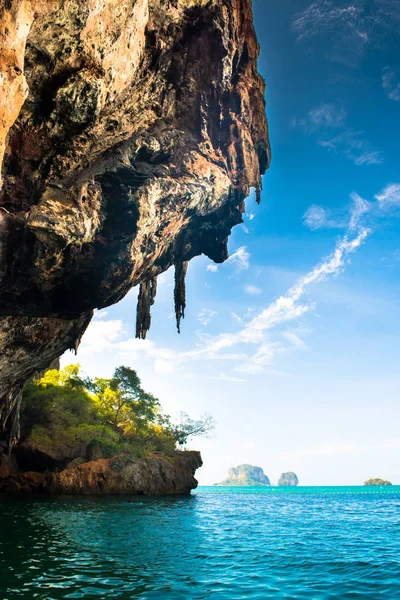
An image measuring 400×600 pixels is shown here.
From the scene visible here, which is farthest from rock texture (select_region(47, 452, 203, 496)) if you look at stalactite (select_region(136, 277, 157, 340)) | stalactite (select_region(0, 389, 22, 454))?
stalactite (select_region(136, 277, 157, 340))

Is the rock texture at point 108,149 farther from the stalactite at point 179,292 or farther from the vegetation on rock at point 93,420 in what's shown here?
the vegetation on rock at point 93,420

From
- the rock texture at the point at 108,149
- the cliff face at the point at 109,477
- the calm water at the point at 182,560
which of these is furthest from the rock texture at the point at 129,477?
the rock texture at the point at 108,149

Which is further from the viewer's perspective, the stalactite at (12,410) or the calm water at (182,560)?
the stalactite at (12,410)

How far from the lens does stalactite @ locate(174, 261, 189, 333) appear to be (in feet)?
74.1

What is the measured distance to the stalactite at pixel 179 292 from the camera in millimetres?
22578

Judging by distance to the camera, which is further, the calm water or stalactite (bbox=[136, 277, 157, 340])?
stalactite (bbox=[136, 277, 157, 340])

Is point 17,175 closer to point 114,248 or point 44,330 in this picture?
point 114,248

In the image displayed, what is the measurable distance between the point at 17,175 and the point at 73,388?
42.1 metres

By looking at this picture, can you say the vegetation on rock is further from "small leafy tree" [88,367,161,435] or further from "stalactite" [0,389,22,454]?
"stalactite" [0,389,22,454]

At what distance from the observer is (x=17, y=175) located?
1190 centimetres

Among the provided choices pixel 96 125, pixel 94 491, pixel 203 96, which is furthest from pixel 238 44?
pixel 94 491

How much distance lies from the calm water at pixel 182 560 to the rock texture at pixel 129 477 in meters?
15.9

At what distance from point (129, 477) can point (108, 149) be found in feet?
117

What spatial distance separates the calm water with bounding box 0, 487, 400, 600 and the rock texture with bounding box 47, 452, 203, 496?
15950 mm
